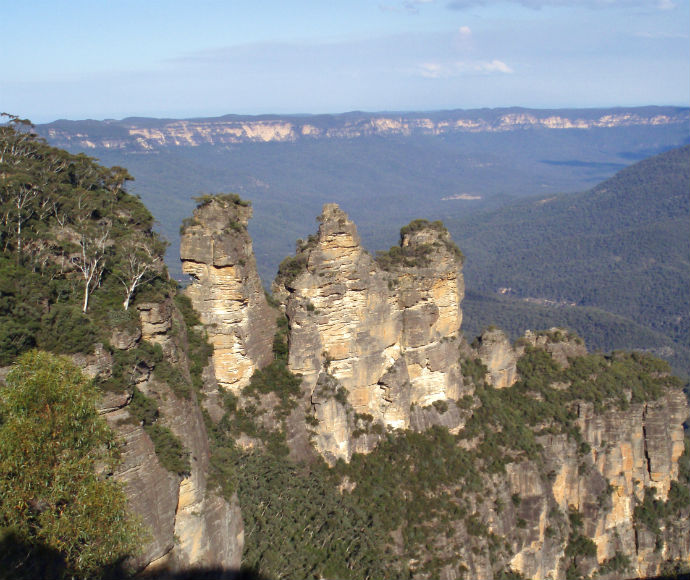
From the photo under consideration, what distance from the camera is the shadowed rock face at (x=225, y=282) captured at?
1081 inches

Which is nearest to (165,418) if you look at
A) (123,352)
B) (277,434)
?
(123,352)

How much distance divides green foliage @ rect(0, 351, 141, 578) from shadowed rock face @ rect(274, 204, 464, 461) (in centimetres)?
1354

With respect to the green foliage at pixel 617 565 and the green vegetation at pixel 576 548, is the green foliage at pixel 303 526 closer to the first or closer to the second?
the green vegetation at pixel 576 548

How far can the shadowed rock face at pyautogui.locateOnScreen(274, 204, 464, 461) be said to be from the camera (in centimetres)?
2973

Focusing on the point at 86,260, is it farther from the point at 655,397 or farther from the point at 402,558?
the point at 655,397

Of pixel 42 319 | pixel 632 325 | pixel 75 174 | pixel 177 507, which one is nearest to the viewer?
pixel 42 319

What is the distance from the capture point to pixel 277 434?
2866 centimetres

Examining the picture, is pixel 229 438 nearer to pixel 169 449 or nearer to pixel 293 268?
pixel 169 449

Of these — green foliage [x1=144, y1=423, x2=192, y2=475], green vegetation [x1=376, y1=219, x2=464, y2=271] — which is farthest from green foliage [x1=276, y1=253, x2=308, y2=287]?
green foliage [x1=144, y1=423, x2=192, y2=475]

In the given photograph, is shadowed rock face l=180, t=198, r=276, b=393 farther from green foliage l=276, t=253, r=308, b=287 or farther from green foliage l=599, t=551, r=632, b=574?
green foliage l=599, t=551, r=632, b=574

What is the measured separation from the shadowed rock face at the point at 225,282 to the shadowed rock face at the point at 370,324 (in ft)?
6.79

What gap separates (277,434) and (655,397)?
23.9 metres

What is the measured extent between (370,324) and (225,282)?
7.26 m

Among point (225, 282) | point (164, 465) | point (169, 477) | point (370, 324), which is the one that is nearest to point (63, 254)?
point (225, 282)
